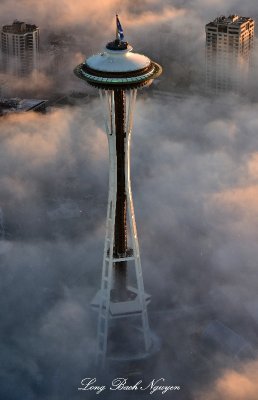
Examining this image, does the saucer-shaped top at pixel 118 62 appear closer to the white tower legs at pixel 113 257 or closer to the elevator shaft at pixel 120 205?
the white tower legs at pixel 113 257

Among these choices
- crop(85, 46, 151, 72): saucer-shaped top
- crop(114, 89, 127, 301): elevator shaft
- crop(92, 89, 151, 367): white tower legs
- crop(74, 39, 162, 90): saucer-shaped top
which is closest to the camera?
crop(74, 39, 162, 90): saucer-shaped top

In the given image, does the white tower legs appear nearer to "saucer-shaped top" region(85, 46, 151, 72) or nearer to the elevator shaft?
the elevator shaft

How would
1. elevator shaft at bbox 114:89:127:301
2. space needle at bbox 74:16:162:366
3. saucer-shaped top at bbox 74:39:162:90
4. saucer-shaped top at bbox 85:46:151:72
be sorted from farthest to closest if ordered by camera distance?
elevator shaft at bbox 114:89:127:301 → space needle at bbox 74:16:162:366 → saucer-shaped top at bbox 85:46:151:72 → saucer-shaped top at bbox 74:39:162:90

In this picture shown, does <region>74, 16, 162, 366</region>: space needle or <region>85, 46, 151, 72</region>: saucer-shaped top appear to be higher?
<region>85, 46, 151, 72</region>: saucer-shaped top

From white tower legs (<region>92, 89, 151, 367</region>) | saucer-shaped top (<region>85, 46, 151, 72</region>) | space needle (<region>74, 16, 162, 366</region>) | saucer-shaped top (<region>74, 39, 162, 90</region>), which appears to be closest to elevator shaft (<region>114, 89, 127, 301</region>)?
space needle (<region>74, 16, 162, 366</region>)

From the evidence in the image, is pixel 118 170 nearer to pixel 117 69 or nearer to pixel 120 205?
pixel 120 205

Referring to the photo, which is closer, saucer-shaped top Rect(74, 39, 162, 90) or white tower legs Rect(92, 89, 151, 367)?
saucer-shaped top Rect(74, 39, 162, 90)

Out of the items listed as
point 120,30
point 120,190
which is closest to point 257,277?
point 120,190

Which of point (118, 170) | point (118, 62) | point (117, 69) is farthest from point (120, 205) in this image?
point (118, 62)
